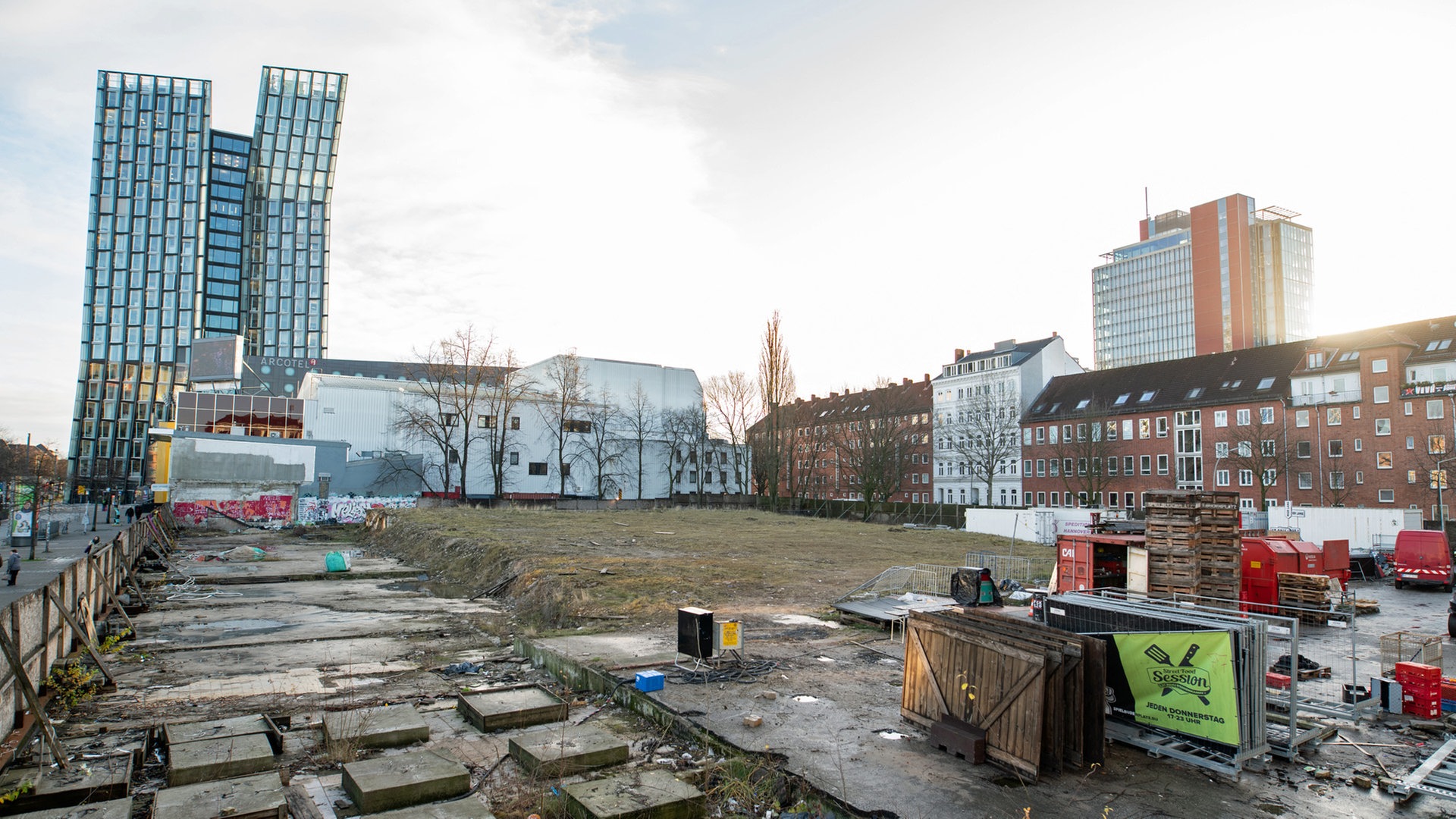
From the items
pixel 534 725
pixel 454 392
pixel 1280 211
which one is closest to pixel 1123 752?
pixel 534 725

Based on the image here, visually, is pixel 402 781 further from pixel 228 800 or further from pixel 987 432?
pixel 987 432

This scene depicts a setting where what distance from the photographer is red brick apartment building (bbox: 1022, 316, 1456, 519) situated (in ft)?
176

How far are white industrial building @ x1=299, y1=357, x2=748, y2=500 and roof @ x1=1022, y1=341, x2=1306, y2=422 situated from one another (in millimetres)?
31945

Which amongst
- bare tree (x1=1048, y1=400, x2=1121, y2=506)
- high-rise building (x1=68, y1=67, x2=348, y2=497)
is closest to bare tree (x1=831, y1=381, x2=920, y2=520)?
bare tree (x1=1048, y1=400, x2=1121, y2=506)

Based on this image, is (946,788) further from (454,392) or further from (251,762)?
(454,392)

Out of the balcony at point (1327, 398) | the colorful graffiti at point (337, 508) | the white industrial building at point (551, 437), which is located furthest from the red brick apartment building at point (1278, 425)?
the colorful graffiti at point (337, 508)

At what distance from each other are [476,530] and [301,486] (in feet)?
83.3

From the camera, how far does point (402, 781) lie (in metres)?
7.70

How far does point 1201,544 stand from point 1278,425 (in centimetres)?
5194

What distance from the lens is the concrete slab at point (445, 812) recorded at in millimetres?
7129

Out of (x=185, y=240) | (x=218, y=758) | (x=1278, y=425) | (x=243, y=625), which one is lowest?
(x=243, y=625)

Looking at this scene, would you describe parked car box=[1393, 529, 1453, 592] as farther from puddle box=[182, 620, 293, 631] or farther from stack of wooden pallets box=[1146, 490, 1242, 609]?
puddle box=[182, 620, 293, 631]

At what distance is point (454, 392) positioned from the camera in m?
63.0

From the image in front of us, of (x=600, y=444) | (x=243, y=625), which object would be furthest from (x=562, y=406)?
(x=243, y=625)
